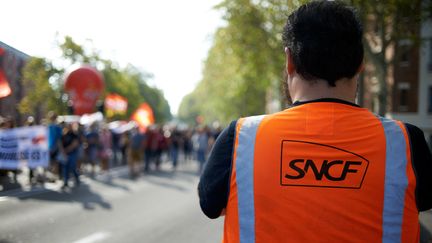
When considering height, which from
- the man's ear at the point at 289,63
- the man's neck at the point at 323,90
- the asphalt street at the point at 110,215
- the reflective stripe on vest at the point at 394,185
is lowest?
the asphalt street at the point at 110,215

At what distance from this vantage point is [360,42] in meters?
1.49

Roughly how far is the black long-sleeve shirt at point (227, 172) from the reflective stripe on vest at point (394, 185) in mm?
47

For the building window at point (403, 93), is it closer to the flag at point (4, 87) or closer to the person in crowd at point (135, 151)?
the person in crowd at point (135, 151)

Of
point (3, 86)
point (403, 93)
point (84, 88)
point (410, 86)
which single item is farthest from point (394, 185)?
point (403, 93)

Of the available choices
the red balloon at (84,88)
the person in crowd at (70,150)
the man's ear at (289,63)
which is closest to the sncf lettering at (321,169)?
the man's ear at (289,63)

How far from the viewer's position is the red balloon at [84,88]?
15344mm

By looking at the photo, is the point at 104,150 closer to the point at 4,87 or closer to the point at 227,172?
the point at 4,87

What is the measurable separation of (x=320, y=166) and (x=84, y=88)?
15717 millimetres

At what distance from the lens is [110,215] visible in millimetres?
7449

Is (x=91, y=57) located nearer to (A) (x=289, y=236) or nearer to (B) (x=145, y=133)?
(B) (x=145, y=133)

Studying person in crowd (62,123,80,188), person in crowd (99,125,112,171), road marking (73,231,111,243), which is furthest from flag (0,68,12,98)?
person in crowd (99,125,112,171)

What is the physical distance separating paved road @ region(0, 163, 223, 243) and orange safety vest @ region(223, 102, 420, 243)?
1.34 m

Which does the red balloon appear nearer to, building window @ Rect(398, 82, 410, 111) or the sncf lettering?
the sncf lettering

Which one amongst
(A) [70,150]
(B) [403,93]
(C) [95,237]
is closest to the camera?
(C) [95,237]
